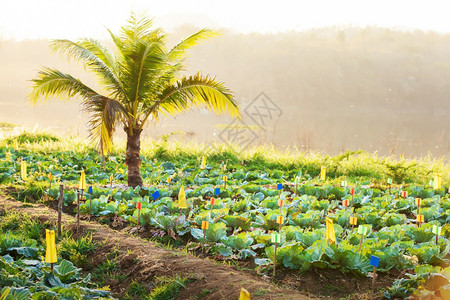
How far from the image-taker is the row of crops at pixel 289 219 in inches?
160

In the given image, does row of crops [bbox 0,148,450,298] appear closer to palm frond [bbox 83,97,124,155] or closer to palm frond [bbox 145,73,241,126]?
palm frond [bbox 83,97,124,155]

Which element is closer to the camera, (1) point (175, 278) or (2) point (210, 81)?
(1) point (175, 278)

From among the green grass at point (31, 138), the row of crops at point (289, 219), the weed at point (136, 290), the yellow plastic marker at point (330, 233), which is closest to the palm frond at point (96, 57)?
the row of crops at point (289, 219)

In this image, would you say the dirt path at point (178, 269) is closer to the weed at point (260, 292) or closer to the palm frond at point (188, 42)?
the weed at point (260, 292)

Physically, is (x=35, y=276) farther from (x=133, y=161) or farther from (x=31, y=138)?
(x=31, y=138)

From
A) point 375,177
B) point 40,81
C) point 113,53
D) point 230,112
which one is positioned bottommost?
point 375,177

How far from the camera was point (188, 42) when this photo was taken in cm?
855

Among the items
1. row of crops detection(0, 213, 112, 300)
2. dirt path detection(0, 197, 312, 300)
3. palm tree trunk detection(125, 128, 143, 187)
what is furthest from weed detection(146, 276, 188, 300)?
palm tree trunk detection(125, 128, 143, 187)

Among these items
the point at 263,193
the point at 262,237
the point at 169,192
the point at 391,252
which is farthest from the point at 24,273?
the point at 263,193

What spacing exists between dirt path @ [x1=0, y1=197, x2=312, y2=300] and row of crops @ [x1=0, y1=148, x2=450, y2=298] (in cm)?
43

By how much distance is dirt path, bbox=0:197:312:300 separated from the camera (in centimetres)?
350

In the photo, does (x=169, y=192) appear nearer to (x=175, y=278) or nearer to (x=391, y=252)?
(x=175, y=278)

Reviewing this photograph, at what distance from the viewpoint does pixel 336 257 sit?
397 centimetres

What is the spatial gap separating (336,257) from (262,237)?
2.97 ft
